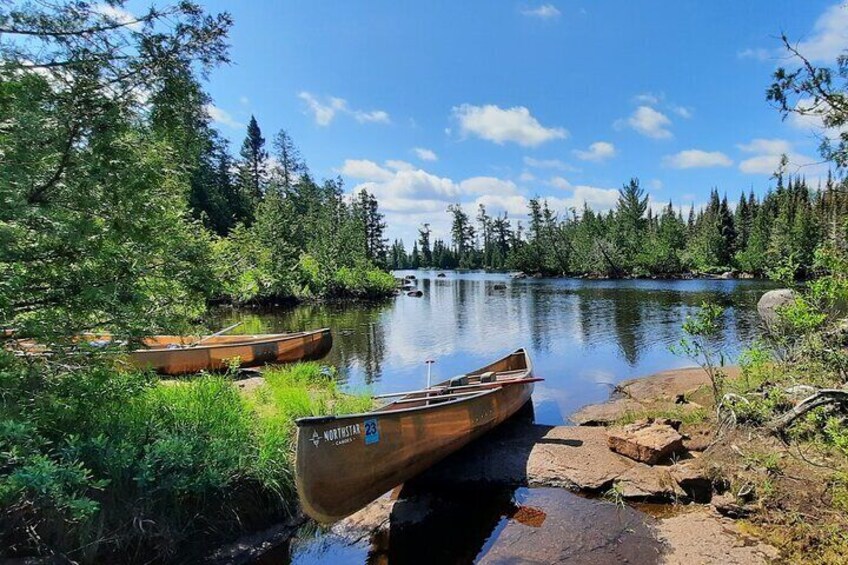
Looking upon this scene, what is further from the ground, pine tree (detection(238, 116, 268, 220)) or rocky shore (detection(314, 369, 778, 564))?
pine tree (detection(238, 116, 268, 220))

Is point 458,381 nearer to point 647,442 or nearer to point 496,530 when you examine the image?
point 647,442

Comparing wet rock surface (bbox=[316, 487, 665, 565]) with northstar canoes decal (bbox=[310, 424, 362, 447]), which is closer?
northstar canoes decal (bbox=[310, 424, 362, 447])

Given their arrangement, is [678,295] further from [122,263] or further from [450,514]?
[122,263]

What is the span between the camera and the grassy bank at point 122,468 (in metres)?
3.76

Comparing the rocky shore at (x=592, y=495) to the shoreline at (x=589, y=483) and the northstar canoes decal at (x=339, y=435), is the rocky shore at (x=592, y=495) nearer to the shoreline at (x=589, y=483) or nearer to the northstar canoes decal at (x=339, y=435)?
the shoreline at (x=589, y=483)

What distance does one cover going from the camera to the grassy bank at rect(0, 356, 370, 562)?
3.76 m

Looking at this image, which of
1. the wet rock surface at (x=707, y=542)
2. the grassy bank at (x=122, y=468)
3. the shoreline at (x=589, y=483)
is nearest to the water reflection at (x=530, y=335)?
the shoreline at (x=589, y=483)

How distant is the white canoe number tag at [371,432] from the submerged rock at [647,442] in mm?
4066

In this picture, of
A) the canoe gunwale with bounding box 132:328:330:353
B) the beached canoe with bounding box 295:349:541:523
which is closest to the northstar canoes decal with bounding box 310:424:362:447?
the beached canoe with bounding box 295:349:541:523

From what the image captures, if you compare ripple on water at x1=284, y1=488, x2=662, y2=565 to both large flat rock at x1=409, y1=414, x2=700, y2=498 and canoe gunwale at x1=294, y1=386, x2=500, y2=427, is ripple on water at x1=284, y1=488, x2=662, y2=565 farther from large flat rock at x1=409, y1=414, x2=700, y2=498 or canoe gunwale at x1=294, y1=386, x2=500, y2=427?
canoe gunwale at x1=294, y1=386, x2=500, y2=427

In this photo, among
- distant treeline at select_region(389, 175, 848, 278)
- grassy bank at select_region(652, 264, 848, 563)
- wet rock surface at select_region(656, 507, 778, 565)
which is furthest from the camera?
distant treeline at select_region(389, 175, 848, 278)

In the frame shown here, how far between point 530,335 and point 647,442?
1393 centimetres

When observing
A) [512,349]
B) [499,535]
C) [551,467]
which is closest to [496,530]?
[499,535]

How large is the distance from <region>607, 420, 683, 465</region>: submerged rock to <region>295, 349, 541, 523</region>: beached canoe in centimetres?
207
